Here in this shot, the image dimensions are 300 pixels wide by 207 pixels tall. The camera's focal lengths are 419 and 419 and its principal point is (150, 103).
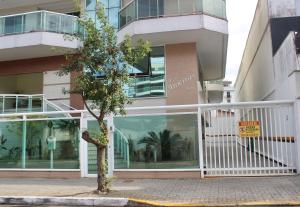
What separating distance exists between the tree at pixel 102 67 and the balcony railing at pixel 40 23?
10130mm

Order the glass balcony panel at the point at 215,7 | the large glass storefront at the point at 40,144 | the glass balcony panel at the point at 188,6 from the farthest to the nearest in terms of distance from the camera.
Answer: the glass balcony panel at the point at 215,7
the glass balcony panel at the point at 188,6
the large glass storefront at the point at 40,144

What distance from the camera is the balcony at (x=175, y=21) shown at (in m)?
18.5

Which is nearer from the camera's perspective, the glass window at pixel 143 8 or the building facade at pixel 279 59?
the building facade at pixel 279 59

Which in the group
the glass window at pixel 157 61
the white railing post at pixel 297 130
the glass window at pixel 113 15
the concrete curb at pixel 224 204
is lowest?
the concrete curb at pixel 224 204

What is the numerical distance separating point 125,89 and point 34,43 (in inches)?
332

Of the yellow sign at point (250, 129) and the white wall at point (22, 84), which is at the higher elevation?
the white wall at point (22, 84)

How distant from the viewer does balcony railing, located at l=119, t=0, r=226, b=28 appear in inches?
738

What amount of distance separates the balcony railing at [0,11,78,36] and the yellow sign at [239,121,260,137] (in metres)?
11.1

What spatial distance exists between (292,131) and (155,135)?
4.60 m

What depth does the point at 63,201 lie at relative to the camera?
10.7 m

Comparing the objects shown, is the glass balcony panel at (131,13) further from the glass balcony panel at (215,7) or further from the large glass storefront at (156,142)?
the large glass storefront at (156,142)

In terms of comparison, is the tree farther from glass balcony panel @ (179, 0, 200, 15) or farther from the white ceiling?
the white ceiling

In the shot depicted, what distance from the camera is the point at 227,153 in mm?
13867

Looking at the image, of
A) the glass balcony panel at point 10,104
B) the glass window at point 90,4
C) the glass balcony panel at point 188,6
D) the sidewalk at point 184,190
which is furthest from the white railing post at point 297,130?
the glass balcony panel at point 10,104
